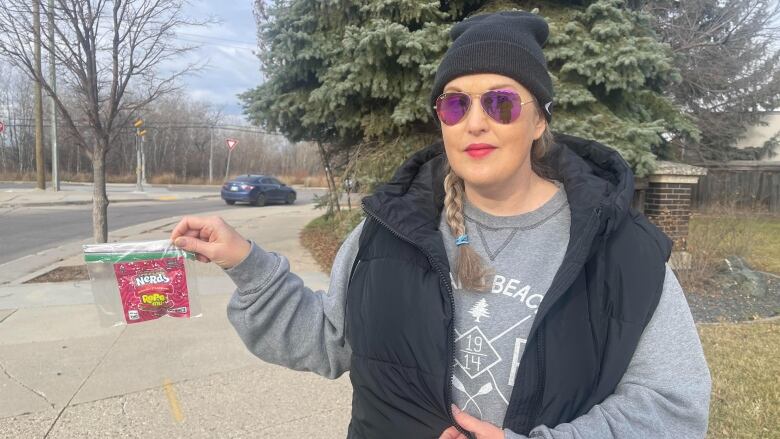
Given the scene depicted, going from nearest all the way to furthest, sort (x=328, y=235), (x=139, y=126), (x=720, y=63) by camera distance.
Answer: (x=328, y=235), (x=720, y=63), (x=139, y=126)

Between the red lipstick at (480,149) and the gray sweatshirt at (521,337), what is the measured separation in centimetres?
21

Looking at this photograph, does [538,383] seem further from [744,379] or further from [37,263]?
[37,263]

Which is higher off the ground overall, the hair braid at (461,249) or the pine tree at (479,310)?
the hair braid at (461,249)

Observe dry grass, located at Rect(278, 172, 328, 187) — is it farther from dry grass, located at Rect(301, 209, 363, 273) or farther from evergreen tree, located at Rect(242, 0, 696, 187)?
evergreen tree, located at Rect(242, 0, 696, 187)

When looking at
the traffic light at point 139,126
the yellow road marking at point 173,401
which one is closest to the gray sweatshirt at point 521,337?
the yellow road marking at point 173,401

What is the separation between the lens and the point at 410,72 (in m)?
6.38

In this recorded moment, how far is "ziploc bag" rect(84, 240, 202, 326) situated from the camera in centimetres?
156

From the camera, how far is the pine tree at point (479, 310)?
52.2 inches

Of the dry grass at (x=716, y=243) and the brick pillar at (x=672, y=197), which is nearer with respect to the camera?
the dry grass at (x=716, y=243)

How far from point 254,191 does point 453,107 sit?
70.7 ft

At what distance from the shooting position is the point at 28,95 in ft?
141

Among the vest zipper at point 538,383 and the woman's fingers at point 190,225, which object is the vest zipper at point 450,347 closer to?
the vest zipper at point 538,383

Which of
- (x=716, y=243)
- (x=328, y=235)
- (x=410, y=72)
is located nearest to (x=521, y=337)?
(x=410, y=72)

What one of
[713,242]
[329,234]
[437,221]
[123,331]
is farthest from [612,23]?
[329,234]
